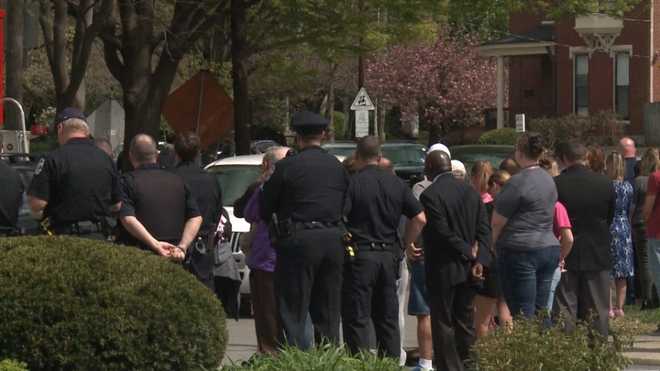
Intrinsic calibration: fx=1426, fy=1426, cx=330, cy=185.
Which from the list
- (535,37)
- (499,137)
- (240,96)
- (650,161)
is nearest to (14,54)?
(240,96)

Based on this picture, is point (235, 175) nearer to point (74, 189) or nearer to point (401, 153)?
point (74, 189)

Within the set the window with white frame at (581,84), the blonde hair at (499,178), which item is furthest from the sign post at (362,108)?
the blonde hair at (499,178)

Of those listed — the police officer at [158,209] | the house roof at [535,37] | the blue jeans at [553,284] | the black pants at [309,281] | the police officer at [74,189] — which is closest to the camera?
the black pants at [309,281]

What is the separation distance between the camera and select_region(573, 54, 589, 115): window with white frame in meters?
46.5

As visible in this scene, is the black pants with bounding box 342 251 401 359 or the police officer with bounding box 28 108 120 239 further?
the black pants with bounding box 342 251 401 359

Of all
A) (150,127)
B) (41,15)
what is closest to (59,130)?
(150,127)

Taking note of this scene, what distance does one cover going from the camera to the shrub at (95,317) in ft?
25.0

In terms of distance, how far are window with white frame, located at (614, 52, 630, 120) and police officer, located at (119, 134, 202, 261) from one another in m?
36.0

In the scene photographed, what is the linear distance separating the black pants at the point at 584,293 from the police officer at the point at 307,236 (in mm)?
2473

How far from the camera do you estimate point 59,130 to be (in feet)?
35.8

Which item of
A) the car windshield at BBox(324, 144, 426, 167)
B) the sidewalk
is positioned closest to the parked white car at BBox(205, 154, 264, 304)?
the sidewalk

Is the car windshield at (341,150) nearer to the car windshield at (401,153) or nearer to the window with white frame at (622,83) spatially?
the car windshield at (401,153)

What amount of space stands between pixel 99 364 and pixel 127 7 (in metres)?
16.7

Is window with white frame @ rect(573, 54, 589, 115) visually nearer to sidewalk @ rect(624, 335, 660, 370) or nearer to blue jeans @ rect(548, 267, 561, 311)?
sidewalk @ rect(624, 335, 660, 370)
